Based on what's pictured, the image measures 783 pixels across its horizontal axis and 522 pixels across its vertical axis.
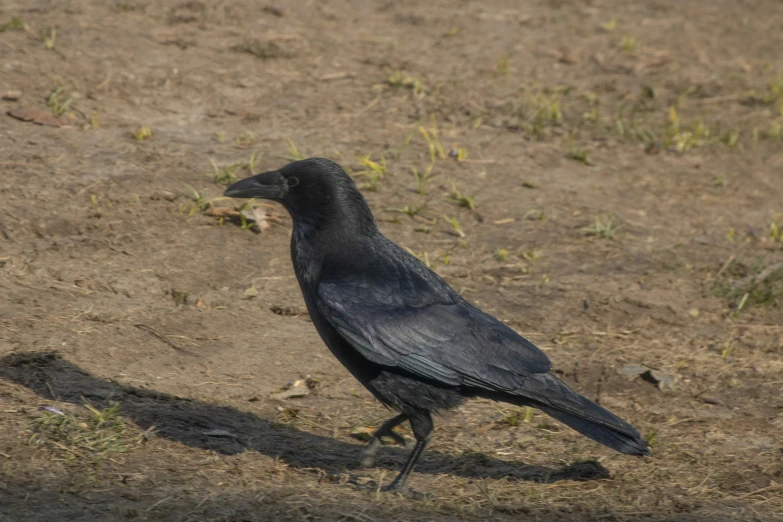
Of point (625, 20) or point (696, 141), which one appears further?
point (625, 20)

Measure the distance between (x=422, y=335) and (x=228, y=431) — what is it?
109 cm

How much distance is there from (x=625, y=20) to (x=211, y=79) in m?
5.20

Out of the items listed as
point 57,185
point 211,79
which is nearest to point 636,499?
point 57,185

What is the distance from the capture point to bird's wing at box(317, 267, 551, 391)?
4.56m

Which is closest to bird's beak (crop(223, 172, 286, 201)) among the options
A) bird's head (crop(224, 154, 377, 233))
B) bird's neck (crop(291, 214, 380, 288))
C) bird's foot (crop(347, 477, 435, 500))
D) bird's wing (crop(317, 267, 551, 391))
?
bird's head (crop(224, 154, 377, 233))

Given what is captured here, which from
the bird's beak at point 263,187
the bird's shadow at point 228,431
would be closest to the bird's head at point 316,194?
the bird's beak at point 263,187

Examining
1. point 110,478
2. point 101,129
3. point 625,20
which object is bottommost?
point 110,478

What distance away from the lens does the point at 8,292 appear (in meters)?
5.81

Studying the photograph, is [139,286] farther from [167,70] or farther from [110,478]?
[167,70]

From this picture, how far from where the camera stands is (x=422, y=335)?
15.2 feet

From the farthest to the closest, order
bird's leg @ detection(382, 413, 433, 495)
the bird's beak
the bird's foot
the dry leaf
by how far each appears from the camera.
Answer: the dry leaf < the bird's beak < bird's leg @ detection(382, 413, 433, 495) < the bird's foot

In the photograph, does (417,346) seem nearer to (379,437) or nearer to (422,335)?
(422,335)

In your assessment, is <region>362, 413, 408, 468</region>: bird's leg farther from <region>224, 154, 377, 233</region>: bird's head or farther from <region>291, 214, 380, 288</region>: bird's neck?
<region>224, 154, 377, 233</region>: bird's head

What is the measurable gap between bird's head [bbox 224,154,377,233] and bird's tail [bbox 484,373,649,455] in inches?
45.0
